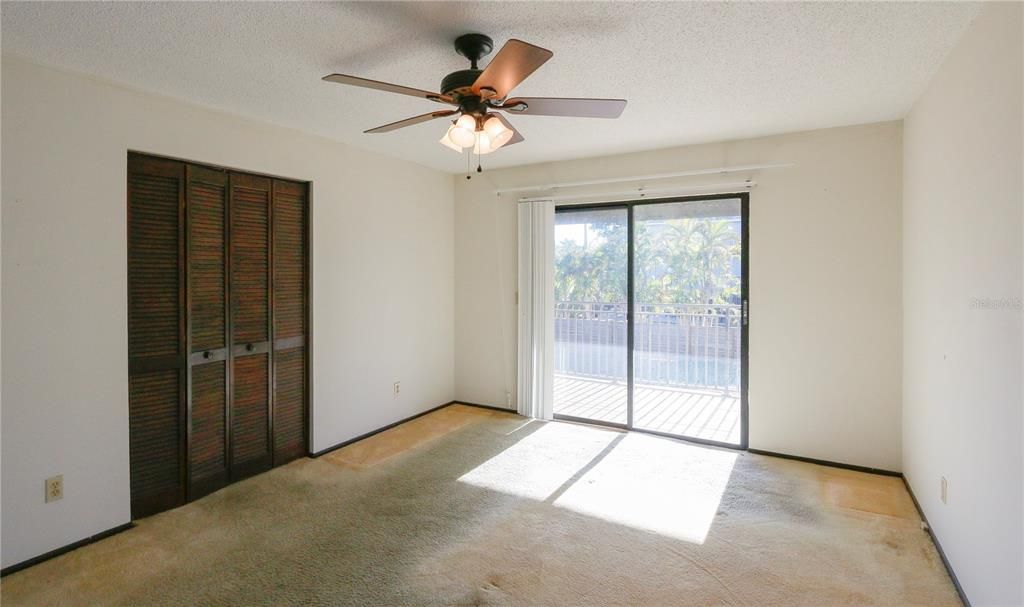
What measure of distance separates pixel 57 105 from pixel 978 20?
404 centimetres

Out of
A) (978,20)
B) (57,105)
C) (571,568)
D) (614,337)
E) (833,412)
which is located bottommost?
(571,568)

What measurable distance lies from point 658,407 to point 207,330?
3.63 m

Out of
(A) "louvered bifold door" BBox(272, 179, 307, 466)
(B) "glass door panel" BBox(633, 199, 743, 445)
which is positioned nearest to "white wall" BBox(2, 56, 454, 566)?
(A) "louvered bifold door" BBox(272, 179, 307, 466)

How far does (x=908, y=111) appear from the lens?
9.88 ft

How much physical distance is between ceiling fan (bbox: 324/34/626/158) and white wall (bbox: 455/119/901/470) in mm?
2058

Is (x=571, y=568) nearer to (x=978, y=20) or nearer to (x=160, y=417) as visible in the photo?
(x=160, y=417)

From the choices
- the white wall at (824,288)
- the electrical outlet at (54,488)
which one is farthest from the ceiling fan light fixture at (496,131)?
the electrical outlet at (54,488)

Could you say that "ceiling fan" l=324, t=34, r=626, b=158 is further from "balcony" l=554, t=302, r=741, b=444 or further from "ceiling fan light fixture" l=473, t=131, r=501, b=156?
"balcony" l=554, t=302, r=741, b=444

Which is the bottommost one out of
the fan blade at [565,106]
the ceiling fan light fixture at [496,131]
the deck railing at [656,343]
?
the deck railing at [656,343]

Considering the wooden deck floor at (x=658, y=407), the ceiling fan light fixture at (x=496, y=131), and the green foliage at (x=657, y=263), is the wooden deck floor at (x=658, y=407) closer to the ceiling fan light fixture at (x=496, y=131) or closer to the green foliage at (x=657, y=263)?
the green foliage at (x=657, y=263)

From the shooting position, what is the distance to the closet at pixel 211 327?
2727 mm

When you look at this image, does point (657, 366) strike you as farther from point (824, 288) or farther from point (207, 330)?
point (207, 330)

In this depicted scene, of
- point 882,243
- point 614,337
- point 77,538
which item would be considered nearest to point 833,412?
point 882,243

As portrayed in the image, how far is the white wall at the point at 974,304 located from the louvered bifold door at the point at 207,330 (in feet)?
12.4
